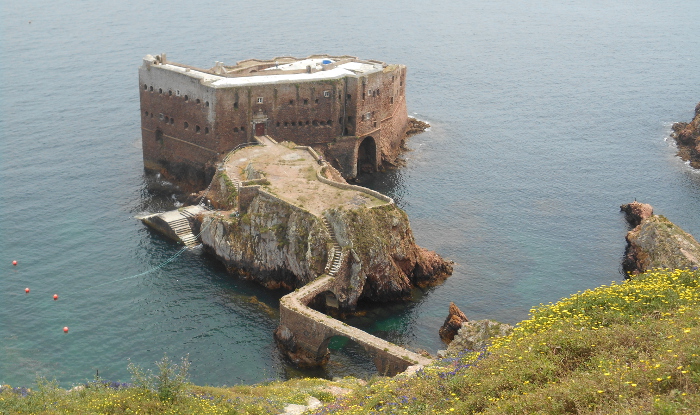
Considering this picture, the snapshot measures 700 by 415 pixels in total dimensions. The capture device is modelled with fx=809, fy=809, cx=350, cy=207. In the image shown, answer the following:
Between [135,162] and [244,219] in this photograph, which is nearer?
[244,219]

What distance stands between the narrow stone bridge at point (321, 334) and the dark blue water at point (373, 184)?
2521 mm

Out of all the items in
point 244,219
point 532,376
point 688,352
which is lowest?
point 244,219

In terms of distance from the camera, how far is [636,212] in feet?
317

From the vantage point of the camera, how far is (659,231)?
276ft

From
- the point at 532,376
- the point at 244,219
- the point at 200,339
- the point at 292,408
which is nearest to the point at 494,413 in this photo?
the point at 532,376

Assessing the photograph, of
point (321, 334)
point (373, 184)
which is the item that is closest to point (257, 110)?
point (373, 184)

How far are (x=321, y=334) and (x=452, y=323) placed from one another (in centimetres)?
1232

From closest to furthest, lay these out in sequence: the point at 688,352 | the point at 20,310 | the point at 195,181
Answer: the point at 688,352 < the point at 20,310 < the point at 195,181

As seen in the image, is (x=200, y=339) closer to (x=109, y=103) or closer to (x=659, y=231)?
(x=659, y=231)

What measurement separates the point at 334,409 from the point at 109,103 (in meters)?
104

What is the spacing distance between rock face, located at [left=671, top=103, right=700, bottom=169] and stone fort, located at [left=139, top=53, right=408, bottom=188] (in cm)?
4556

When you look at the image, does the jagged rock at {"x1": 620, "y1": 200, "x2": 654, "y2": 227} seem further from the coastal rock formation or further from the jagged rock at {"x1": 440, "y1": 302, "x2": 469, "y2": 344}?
the jagged rock at {"x1": 440, "y1": 302, "x2": 469, "y2": 344}

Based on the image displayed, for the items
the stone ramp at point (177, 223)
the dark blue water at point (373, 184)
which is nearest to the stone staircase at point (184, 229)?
the stone ramp at point (177, 223)

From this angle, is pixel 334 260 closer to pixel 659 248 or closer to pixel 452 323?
pixel 452 323
